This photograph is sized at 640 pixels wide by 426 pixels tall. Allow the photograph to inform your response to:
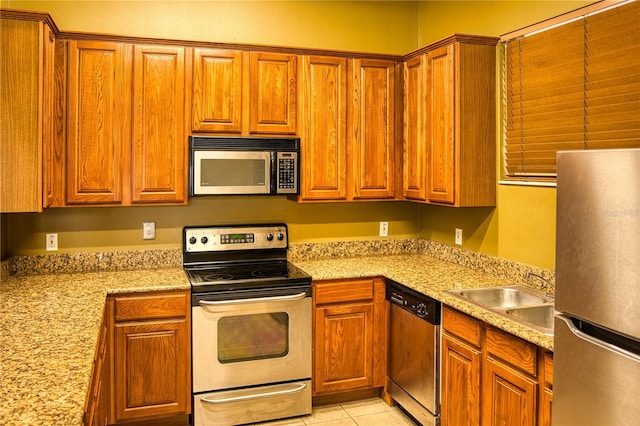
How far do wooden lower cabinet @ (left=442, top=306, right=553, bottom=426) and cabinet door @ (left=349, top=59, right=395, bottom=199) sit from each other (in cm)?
118

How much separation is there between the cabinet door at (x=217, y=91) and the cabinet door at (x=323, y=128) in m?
0.42

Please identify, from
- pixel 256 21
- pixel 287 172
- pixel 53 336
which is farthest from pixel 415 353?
pixel 256 21

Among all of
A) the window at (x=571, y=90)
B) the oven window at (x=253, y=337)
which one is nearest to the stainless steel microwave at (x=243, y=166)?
the oven window at (x=253, y=337)

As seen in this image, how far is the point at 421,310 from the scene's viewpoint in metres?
3.09

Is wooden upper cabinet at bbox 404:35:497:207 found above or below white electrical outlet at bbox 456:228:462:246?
above

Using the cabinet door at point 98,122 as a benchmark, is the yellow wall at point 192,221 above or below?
below

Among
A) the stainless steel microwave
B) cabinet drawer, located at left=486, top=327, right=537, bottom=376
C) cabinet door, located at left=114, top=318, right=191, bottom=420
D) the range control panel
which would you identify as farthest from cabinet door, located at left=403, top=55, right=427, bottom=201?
cabinet door, located at left=114, top=318, right=191, bottom=420

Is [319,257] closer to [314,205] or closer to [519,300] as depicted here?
[314,205]

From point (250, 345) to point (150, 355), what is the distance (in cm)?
54

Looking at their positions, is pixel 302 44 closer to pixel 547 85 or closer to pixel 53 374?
pixel 547 85

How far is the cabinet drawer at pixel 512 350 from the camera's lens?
2.28m

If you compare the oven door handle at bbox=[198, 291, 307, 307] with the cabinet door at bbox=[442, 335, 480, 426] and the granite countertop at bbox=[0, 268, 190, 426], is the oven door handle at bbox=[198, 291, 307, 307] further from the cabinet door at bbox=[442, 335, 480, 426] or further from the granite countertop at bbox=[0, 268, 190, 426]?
A: the cabinet door at bbox=[442, 335, 480, 426]

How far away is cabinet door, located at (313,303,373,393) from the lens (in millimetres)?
3461

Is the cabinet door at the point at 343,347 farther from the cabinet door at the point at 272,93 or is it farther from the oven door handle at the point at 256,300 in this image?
the cabinet door at the point at 272,93
